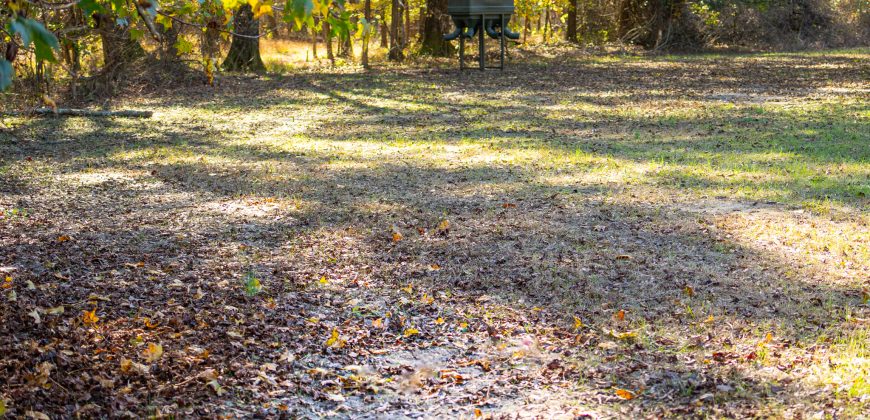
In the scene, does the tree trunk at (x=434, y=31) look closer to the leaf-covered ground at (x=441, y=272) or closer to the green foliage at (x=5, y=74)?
the leaf-covered ground at (x=441, y=272)

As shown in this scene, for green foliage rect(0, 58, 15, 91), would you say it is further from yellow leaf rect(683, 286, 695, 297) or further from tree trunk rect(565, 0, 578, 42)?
tree trunk rect(565, 0, 578, 42)

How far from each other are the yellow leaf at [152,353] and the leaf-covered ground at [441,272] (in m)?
0.01

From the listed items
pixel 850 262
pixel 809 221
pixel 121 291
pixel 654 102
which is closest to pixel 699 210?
pixel 809 221

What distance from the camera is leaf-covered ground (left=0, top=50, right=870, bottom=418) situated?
3.53 metres

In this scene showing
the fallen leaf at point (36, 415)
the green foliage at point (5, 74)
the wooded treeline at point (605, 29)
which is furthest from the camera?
the wooded treeline at point (605, 29)

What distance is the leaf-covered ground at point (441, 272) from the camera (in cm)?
353

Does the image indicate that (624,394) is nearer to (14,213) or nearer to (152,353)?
(152,353)

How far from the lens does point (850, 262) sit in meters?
5.09

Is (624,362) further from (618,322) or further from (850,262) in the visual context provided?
(850,262)

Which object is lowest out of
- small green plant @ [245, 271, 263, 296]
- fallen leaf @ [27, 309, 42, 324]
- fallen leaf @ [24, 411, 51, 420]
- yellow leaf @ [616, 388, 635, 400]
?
yellow leaf @ [616, 388, 635, 400]

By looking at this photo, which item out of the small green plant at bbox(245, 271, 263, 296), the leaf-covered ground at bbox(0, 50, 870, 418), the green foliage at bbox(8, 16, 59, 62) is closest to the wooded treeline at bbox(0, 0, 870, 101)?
the leaf-covered ground at bbox(0, 50, 870, 418)

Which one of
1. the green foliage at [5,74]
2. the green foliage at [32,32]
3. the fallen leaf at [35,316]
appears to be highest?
the green foliage at [32,32]

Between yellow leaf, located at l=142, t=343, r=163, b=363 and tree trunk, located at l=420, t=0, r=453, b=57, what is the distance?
59.8ft

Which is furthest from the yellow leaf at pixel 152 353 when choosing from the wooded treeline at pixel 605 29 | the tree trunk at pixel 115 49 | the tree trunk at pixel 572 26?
the tree trunk at pixel 572 26
